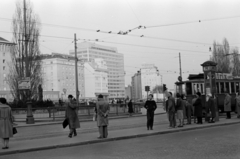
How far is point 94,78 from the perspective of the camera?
465 feet

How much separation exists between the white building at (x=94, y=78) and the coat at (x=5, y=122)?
124 metres

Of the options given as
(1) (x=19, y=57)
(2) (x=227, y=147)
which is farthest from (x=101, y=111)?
(1) (x=19, y=57)

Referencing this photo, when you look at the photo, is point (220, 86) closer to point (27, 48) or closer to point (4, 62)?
point (27, 48)

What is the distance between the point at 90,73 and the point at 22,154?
12902cm

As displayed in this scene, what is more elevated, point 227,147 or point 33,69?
point 33,69

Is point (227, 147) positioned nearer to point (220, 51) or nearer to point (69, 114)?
point (69, 114)

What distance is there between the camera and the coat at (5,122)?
11234 mm

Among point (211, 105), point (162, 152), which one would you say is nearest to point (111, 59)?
point (211, 105)

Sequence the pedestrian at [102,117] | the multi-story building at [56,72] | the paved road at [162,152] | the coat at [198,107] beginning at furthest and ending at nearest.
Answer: the multi-story building at [56,72]
the coat at [198,107]
the pedestrian at [102,117]
the paved road at [162,152]

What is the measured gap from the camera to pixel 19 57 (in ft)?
139

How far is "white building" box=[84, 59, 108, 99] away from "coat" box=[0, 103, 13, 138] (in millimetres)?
123742

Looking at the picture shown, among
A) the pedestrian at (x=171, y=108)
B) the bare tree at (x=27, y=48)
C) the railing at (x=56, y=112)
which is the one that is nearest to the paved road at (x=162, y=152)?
the pedestrian at (x=171, y=108)

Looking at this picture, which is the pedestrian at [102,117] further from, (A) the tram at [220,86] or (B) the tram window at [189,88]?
(B) the tram window at [189,88]

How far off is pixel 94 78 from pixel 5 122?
131 meters
